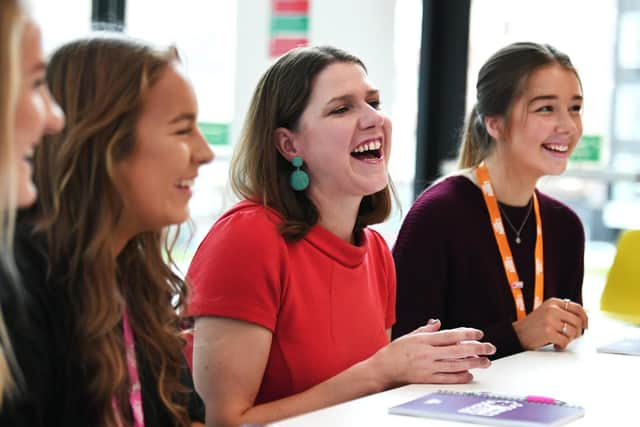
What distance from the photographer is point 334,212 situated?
104 inches

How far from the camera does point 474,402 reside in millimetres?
2078

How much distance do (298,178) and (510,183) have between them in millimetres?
999

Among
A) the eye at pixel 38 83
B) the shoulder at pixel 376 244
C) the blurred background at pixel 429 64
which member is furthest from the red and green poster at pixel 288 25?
the eye at pixel 38 83

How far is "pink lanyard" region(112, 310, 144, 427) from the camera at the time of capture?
1.92 meters

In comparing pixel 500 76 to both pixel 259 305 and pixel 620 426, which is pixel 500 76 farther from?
pixel 620 426

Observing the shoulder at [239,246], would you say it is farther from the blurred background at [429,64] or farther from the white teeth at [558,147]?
the blurred background at [429,64]

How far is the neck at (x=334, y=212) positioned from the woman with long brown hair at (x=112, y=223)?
2.09ft

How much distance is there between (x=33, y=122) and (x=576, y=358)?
1.80m

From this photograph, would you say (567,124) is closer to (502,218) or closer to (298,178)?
(502,218)

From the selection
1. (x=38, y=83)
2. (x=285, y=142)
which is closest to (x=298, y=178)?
(x=285, y=142)

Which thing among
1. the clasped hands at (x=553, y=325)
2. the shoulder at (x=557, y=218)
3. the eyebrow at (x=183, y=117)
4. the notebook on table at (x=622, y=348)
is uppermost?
the eyebrow at (x=183, y=117)

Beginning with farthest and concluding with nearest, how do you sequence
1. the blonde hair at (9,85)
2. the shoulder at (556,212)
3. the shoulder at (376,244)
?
the shoulder at (556,212)
the shoulder at (376,244)
the blonde hair at (9,85)

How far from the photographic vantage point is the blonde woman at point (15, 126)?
1264 millimetres

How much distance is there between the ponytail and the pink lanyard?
1.83 m
